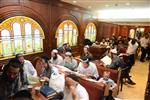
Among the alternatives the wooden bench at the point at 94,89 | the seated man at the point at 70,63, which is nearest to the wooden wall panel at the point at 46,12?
the seated man at the point at 70,63

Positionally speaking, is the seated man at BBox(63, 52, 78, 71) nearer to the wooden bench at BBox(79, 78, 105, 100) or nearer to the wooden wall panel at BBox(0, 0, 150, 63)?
the wooden bench at BBox(79, 78, 105, 100)

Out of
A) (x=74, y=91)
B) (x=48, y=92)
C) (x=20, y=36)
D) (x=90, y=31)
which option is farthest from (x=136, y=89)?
(x=90, y=31)

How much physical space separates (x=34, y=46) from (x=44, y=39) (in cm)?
60

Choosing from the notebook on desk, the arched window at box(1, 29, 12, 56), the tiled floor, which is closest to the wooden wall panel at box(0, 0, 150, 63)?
the arched window at box(1, 29, 12, 56)

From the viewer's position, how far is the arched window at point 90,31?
942cm

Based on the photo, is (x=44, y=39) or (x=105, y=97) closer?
(x=105, y=97)

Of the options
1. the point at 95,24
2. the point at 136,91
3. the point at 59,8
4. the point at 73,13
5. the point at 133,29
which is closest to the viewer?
the point at 136,91

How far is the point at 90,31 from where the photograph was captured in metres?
9.79

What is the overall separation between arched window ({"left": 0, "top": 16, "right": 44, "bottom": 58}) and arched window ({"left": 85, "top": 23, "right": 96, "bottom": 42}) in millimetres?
4261

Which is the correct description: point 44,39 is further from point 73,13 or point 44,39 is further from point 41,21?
point 73,13

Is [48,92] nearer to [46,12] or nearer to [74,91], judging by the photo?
[74,91]

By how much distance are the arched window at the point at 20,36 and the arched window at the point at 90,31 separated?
168 inches

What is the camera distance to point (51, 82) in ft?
8.54

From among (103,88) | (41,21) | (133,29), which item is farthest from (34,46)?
(133,29)
